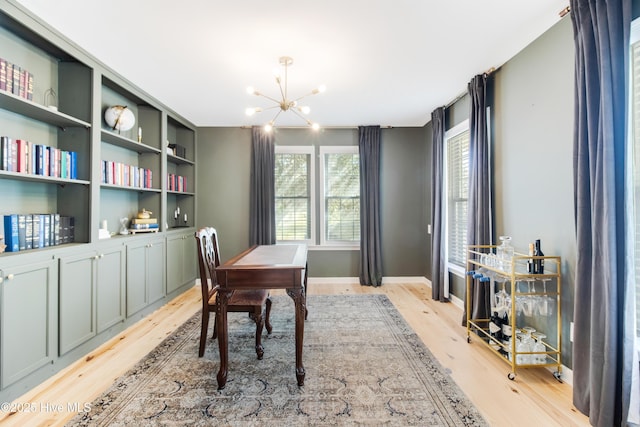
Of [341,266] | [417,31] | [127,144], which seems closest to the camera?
[417,31]

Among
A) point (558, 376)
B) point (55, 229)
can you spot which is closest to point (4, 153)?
point (55, 229)

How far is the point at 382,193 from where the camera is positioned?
15.3 ft

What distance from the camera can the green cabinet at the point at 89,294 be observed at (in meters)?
2.23

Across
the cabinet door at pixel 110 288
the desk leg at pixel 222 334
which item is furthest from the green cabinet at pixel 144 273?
the desk leg at pixel 222 334

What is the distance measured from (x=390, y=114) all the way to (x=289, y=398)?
12.0ft

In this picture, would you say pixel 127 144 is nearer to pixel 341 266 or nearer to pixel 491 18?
pixel 341 266

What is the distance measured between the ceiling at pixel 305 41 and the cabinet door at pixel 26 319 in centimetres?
182

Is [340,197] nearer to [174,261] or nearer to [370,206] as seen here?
[370,206]

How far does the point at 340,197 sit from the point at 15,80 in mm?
3749

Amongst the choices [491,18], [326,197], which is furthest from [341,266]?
[491,18]

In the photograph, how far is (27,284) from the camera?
1939mm

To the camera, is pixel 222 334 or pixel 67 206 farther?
pixel 67 206

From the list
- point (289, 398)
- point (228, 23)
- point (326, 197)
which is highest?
point (228, 23)

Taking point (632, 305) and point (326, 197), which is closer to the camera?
point (632, 305)
